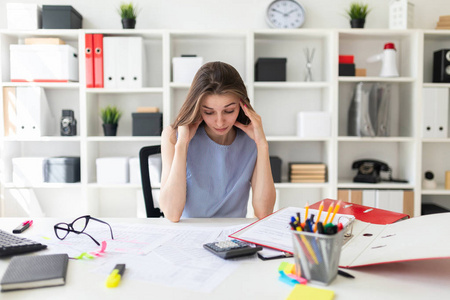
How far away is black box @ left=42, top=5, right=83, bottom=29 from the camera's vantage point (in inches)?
109

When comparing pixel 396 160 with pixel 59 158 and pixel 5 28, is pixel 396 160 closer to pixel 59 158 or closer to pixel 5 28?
pixel 59 158

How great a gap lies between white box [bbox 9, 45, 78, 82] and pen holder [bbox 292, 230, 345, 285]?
8.31 feet

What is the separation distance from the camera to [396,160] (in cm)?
312

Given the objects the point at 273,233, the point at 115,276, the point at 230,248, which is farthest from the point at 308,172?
the point at 115,276

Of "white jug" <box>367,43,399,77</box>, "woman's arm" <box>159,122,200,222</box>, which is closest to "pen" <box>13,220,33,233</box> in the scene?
"woman's arm" <box>159,122,200,222</box>

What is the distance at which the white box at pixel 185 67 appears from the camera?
2766mm

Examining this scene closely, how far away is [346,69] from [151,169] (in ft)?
5.39

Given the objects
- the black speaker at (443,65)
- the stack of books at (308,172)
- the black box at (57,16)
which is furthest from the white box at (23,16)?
the black speaker at (443,65)

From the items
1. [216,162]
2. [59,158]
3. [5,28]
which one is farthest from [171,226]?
[5,28]

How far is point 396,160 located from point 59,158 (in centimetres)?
268

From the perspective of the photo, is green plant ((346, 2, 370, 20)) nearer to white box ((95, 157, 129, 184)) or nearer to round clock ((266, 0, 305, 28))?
round clock ((266, 0, 305, 28))

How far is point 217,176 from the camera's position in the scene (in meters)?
1.66

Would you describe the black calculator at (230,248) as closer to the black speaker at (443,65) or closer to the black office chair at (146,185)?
the black office chair at (146,185)

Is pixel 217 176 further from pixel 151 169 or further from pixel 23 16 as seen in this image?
pixel 23 16
